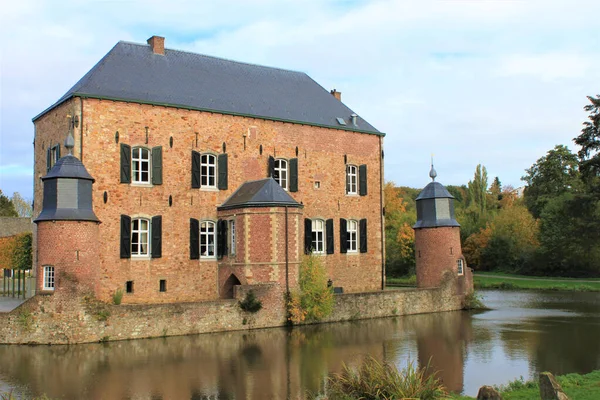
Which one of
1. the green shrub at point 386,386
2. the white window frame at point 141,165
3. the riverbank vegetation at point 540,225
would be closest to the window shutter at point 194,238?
the white window frame at point 141,165

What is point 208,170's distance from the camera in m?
20.5

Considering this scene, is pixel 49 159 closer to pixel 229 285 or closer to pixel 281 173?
pixel 229 285

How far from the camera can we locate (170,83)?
20.7 meters

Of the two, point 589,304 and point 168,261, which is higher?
point 168,261

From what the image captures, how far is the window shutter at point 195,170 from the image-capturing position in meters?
20.0

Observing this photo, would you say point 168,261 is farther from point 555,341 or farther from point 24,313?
point 555,341

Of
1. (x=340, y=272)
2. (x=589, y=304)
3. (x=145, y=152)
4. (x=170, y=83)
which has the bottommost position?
(x=589, y=304)

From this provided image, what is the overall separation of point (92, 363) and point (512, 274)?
34736 mm

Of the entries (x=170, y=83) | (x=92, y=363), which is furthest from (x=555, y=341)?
(x=170, y=83)

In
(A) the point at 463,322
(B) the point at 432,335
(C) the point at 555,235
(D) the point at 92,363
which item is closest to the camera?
(D) the point at 92,363

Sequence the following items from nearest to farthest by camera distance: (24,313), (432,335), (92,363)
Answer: (92,363) → (24,313) → (432,335)

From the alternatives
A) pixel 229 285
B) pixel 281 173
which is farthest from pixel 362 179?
pixel 229 285

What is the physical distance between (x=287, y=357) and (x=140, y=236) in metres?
8.05

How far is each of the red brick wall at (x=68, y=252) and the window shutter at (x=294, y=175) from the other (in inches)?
333
